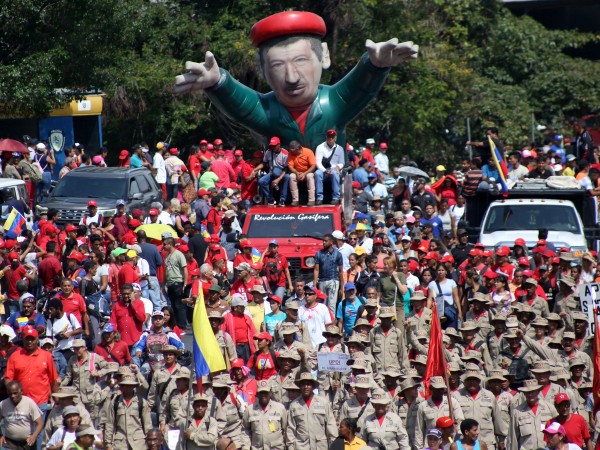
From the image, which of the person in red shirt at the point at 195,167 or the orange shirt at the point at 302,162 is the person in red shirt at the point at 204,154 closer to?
the person in red shirt at the point at 195,167

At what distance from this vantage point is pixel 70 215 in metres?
25.7

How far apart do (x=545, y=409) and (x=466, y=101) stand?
79.8ft

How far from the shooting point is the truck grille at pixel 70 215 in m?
25.6

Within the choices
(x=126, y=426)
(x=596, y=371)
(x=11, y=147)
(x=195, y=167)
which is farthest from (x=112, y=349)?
(x=195, y=167)

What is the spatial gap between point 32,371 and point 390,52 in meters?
9.94

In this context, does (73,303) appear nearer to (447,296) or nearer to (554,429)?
(447,296)

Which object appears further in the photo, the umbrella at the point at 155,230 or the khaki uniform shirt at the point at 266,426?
the umbrella at the point at 155,230

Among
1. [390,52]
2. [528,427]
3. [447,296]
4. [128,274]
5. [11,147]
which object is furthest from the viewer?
[11,147]

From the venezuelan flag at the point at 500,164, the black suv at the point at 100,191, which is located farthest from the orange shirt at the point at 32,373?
the venezuelan flag at the point at 500,164

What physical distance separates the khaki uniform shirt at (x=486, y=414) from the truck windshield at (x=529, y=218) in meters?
7.69

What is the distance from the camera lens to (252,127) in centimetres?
2578

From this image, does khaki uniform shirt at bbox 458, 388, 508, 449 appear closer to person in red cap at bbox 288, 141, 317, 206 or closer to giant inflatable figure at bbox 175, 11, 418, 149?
person in red cap at bbox 288, 141, 317, 206

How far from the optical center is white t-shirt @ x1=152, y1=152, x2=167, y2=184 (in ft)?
96.7

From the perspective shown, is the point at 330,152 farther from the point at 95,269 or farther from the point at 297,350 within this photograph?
the point at 297,350
